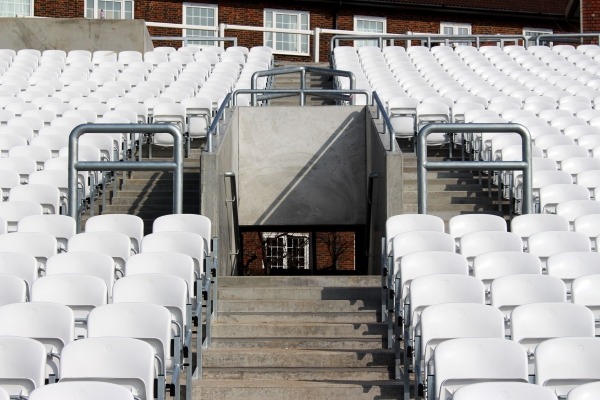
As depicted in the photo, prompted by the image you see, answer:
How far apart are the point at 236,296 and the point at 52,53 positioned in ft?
40.2

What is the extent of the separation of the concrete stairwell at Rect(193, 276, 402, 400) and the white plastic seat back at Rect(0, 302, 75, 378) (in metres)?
1.15

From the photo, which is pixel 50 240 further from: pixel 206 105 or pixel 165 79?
pixel 165 79

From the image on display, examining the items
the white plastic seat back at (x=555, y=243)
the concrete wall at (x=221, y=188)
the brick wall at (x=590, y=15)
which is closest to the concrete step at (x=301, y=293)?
the concrete wall at (x=221, y=188)

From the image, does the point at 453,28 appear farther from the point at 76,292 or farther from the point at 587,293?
the point at 76,292

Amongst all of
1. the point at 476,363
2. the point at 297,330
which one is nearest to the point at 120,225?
the point at 297,330

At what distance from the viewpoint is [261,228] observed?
16422 mm

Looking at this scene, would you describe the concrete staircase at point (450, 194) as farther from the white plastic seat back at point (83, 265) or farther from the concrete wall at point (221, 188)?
the white plastic seat back at point (83, 265)

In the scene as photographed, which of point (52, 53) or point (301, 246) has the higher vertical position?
point (52, 53)

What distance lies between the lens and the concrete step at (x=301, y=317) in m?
9.49

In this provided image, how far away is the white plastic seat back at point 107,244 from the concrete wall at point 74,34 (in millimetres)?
12517

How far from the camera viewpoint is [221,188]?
12141 mm

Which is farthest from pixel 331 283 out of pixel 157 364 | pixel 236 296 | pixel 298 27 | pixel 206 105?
pixel 298 27

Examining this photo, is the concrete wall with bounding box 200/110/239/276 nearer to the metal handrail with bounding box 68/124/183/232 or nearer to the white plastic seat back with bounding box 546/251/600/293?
the metal handrail with bounding box 68/124/183/232

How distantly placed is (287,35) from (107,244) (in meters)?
22.2
